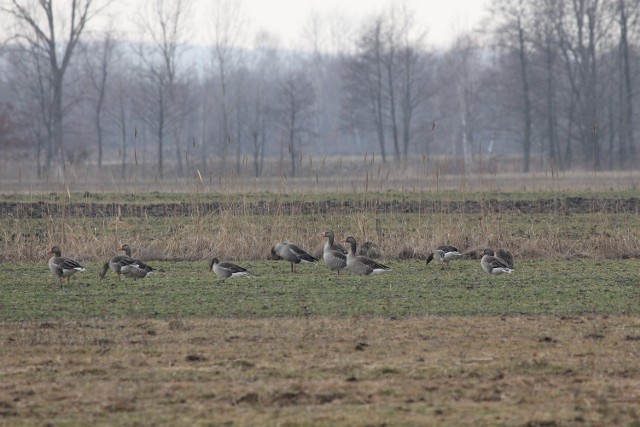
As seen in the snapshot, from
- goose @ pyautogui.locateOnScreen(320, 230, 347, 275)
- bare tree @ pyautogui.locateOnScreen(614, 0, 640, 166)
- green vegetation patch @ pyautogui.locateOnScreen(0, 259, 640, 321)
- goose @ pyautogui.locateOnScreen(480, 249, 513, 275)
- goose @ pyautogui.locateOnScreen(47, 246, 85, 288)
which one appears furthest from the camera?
bare tree @ pyautogui.locateOnScreen(614, 0, 640, 166)

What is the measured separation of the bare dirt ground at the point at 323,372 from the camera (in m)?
7.88

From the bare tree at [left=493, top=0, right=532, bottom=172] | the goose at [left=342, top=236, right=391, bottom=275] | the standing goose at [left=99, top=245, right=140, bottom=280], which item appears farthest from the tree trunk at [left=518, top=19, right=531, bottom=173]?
the standing goose at [left=99, top=245, right=140, bottom=280]

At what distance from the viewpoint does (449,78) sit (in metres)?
93.0

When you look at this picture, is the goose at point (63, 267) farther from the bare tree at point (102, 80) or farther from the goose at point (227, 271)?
the bare tree at point (102, 80)

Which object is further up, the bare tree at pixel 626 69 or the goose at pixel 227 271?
the bare tree at pixel 626 69

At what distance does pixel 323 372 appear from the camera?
366 inches

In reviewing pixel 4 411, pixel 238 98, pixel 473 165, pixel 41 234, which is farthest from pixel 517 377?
pixel 238 98

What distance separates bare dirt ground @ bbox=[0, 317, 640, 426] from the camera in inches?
310

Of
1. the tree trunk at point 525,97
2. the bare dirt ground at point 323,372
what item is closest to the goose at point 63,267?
the bare dirt ground at point 323,372

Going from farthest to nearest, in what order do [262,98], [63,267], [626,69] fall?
1. [262,98]
2. [626,69]
3. [63,267]

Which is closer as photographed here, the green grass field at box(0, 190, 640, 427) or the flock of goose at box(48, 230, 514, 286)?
the green grass field at box(0, 190, 640, 427)


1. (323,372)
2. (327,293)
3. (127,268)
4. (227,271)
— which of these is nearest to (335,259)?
(227,271)

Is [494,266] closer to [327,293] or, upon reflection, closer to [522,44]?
[327,293]

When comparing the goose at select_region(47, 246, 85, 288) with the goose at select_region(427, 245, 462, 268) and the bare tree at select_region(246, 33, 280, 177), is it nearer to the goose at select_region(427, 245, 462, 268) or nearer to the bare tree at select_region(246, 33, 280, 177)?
the goose at select_region(427, 245, 462, 268)
